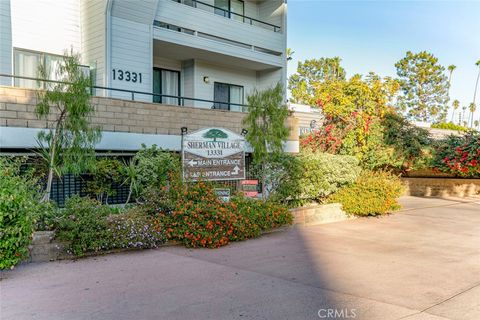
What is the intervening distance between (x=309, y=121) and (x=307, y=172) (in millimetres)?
11355

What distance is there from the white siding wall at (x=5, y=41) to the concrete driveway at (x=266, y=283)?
26.3 feet

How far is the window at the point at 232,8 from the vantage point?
64.5 ft

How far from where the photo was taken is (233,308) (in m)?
5.44

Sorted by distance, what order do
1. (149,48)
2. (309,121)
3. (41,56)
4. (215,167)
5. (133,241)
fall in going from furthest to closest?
(309,121), (149,48), (41,56), (215,167), (133,241)

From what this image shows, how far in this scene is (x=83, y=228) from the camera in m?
8.05

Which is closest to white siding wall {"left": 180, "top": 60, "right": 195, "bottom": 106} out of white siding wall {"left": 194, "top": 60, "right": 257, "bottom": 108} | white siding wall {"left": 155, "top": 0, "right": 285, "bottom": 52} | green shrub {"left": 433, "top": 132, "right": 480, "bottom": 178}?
white siding wall {"left": 194, "top": 60, "right": 257, "bottom": 108}

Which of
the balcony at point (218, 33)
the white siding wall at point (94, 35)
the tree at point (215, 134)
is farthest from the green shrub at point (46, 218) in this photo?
the balcony at point (218, 33)

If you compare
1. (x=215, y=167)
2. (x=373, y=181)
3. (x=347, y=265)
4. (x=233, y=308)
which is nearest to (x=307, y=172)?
(x=373, y=181)

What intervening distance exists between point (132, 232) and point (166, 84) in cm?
1071

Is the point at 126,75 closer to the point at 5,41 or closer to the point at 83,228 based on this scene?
the point at 5,41

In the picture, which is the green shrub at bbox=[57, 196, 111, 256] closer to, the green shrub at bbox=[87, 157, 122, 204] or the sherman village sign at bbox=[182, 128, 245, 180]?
the green shrub at bbox=[87, 157, 122, 204]

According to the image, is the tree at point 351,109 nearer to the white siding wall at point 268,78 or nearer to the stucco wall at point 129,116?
the white siding wall at point 268,78

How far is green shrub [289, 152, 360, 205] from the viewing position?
13133 mm

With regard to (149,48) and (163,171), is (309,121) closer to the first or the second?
(149,48)
